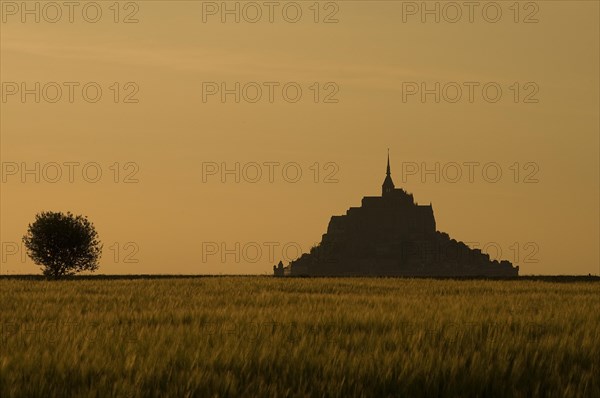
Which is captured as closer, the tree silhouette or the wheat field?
the wheat field

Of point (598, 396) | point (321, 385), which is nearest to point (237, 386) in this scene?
point (321, 385)

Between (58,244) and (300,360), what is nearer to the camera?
(300,360)

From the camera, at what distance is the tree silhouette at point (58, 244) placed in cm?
7162

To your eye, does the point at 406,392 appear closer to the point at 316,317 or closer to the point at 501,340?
the point at 501,340

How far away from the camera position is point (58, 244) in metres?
71.6

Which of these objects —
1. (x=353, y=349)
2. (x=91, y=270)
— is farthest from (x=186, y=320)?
(x=91, y=270)

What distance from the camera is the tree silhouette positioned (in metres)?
71.6

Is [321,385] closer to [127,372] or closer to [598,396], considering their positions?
[127,372]

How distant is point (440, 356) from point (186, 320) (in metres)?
7.56

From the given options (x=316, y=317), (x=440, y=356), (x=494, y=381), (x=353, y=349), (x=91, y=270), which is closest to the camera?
(x=494, y=381)

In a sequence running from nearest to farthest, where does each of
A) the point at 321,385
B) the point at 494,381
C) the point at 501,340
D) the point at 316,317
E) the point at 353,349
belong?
Answer: the point at 321,385, the point at 494,381, the point at 353,349, the point at 501,340, the point at 316,317

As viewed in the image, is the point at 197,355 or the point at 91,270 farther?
the point at 91,270

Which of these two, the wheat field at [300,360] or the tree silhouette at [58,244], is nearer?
the wheat field at [300,360]

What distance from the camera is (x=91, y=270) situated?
72938mm
